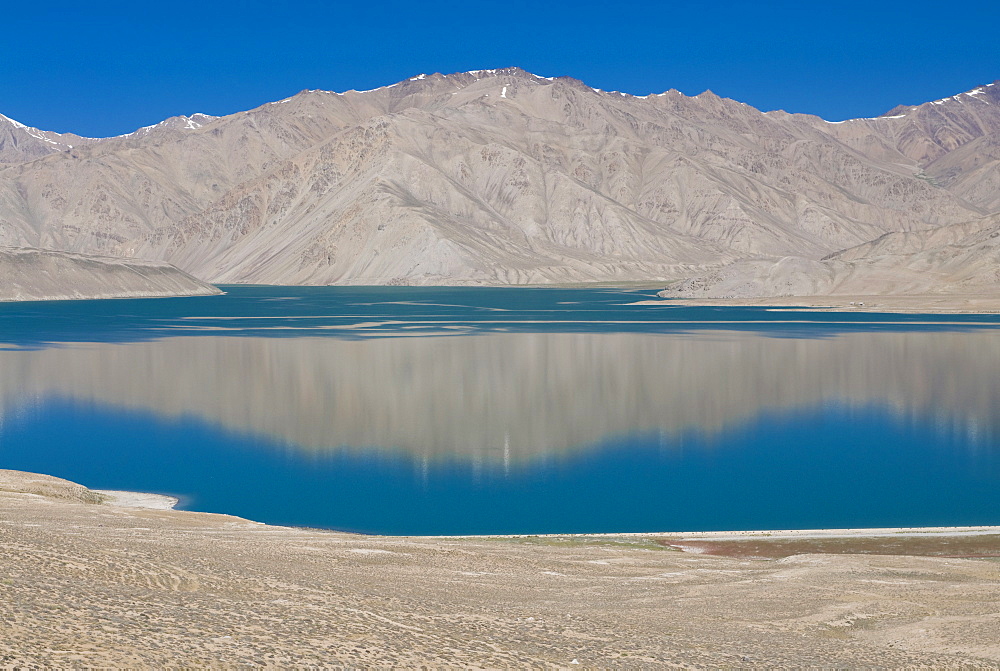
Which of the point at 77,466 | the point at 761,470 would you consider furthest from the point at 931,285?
the point at 77,466

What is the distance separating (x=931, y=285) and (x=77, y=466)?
138308 mm

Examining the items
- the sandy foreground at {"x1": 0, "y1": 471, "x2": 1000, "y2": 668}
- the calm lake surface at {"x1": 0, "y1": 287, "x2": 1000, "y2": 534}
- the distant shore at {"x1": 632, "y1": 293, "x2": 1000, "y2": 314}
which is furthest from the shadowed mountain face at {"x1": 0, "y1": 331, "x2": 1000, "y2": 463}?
the distant shore at {"x1": 632, "y1": 293, "x2": 1000, "y2": 314}

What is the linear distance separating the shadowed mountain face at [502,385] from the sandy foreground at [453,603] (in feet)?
63.0

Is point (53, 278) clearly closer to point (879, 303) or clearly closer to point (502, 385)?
point (879, 303)

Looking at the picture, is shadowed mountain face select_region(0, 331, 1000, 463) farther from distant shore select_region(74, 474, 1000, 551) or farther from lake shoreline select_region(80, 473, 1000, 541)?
distant shore select_region(74, 474, 1000, 551)

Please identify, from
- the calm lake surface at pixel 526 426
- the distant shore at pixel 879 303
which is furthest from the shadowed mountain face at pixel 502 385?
the distant shore at pixel 879 303

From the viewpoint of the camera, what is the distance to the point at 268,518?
33812mm

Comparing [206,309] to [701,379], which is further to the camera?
[206,309]

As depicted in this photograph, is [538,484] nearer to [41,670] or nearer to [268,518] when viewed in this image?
[268,518]

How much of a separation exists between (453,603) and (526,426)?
32187mm

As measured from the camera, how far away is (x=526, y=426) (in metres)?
49.9

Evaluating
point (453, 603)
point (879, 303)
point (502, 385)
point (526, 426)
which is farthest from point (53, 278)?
point (453, 603)

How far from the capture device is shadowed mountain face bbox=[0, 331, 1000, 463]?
4938cm

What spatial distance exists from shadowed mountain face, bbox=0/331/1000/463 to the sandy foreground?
63.0 ft
